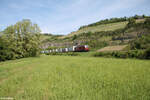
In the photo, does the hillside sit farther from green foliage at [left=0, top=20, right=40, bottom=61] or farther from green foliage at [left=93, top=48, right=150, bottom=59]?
green foliage at [left=0, top=20, right=40, bottom=61]

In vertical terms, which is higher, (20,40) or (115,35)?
(115,35)

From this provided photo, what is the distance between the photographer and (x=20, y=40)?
26.1m

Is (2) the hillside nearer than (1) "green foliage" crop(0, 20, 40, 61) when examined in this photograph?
No

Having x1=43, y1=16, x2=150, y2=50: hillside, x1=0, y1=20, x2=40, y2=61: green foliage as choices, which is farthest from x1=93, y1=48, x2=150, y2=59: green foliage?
x1=0, y1=20, x2=40, y2=61: green foliage

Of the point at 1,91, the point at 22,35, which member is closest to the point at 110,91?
the point at 1,91

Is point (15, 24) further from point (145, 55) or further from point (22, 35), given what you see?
point (145, 55)

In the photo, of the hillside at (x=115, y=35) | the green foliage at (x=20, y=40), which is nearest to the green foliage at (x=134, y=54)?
the hillside at (x=115, y=35)

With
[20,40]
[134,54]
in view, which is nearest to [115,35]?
[134,54]

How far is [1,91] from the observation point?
20.2 ft

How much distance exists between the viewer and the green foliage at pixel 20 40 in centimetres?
2475

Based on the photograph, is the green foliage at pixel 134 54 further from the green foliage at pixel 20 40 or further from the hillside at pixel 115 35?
the green foliage at pixel 20 40

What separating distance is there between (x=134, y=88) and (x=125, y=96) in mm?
1057

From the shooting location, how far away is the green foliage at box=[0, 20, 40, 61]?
24747 millimetres

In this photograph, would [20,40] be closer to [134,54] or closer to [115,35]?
[134,54]
